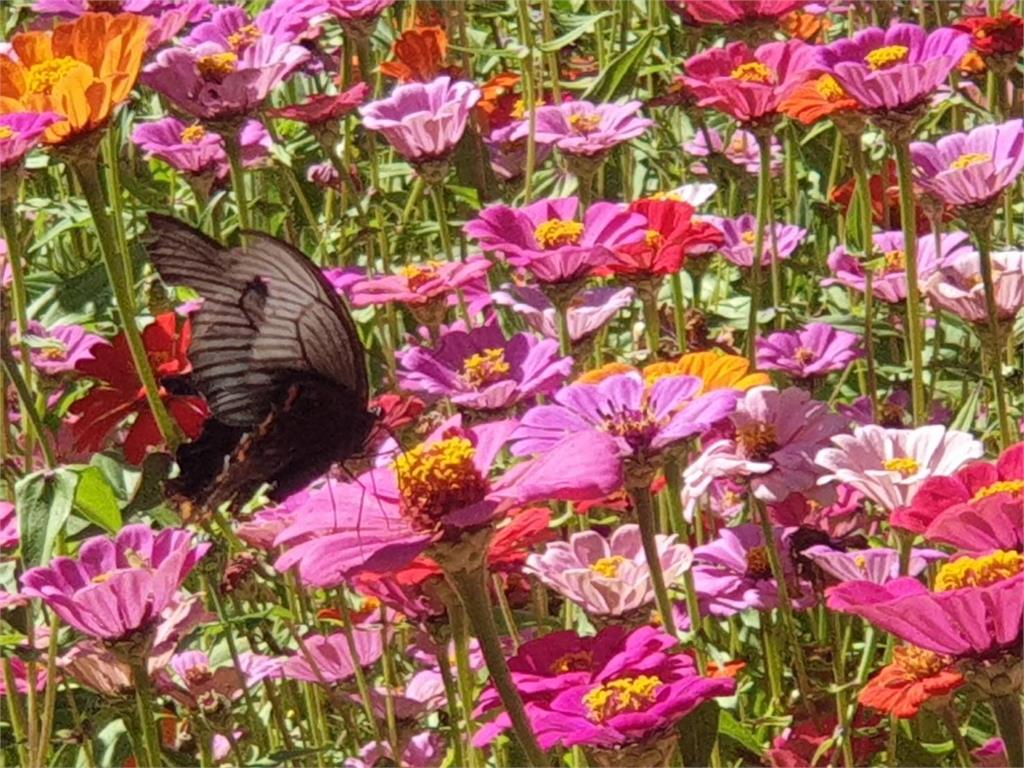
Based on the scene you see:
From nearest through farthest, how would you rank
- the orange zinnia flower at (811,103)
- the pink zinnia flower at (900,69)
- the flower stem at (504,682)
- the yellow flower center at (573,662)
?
the flower stem at (504,682) → the yellow flower center at (573,662) → the pink zinnia flower at (900,69) → the orange zinnia flower at (811,103)

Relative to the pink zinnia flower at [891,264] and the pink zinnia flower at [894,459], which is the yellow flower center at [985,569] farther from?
the pink zinnia flower at [891,264]

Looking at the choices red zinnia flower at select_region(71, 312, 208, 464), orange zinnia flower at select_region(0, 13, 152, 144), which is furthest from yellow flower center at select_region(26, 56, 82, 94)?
red zinnia flower at select_region(71, 312, 208, 464)

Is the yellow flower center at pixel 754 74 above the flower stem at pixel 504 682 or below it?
above

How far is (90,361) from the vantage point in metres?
0.97

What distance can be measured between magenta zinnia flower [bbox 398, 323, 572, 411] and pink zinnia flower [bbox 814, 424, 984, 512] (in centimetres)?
20

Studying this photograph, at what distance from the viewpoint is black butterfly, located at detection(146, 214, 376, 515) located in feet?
2.64

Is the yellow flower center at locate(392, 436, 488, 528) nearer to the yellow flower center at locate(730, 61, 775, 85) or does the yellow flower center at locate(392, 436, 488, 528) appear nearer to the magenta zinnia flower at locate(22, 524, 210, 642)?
the magenta zinnia flower at locate(22, 524, 210, 642)

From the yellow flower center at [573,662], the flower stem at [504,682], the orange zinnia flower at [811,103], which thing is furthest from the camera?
the orange zinnia flower at [811,103]

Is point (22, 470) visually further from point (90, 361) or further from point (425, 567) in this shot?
point (425, 567)

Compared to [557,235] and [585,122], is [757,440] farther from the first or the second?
[585,122]

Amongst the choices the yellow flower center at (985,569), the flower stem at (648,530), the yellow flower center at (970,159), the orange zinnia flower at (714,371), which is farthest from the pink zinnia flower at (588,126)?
the yellow flower center at (985,569)

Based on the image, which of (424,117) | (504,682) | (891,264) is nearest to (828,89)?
(891,264)

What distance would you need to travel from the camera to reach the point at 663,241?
100 centimetres

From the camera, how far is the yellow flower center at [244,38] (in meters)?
1.13
